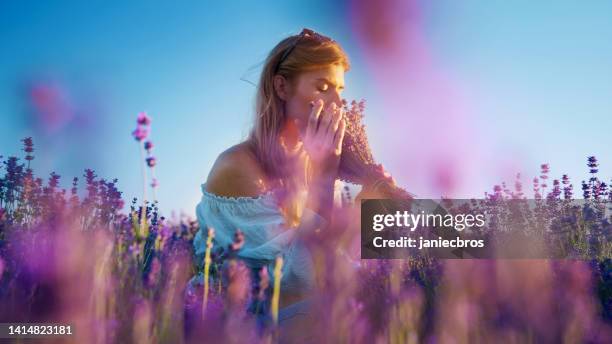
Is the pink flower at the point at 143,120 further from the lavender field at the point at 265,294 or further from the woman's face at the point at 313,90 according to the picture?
the woman's face at the point at 313,90

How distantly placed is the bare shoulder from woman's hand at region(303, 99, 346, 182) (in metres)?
0.36

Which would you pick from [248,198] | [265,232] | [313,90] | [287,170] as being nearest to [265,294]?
[265,232]

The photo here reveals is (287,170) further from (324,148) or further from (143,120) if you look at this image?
(143,120)

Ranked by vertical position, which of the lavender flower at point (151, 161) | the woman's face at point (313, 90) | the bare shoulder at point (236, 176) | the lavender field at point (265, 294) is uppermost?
the woman's face at point (313, 90)

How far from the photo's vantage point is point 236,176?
3076 mm

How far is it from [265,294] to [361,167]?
4.64 feet

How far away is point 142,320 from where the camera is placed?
1.41m

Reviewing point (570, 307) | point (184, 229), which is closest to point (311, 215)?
point (184, 229)

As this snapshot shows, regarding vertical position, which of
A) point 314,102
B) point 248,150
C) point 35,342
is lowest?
point 35,342

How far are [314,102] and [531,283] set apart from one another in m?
1.69

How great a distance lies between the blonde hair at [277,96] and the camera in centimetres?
330

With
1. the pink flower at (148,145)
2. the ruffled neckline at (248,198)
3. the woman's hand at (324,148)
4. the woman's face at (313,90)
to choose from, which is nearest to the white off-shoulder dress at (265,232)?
the ruffled neckline at (248,198)

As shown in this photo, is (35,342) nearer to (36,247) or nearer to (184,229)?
(36,247)

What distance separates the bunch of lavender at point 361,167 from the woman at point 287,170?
0.27 m
